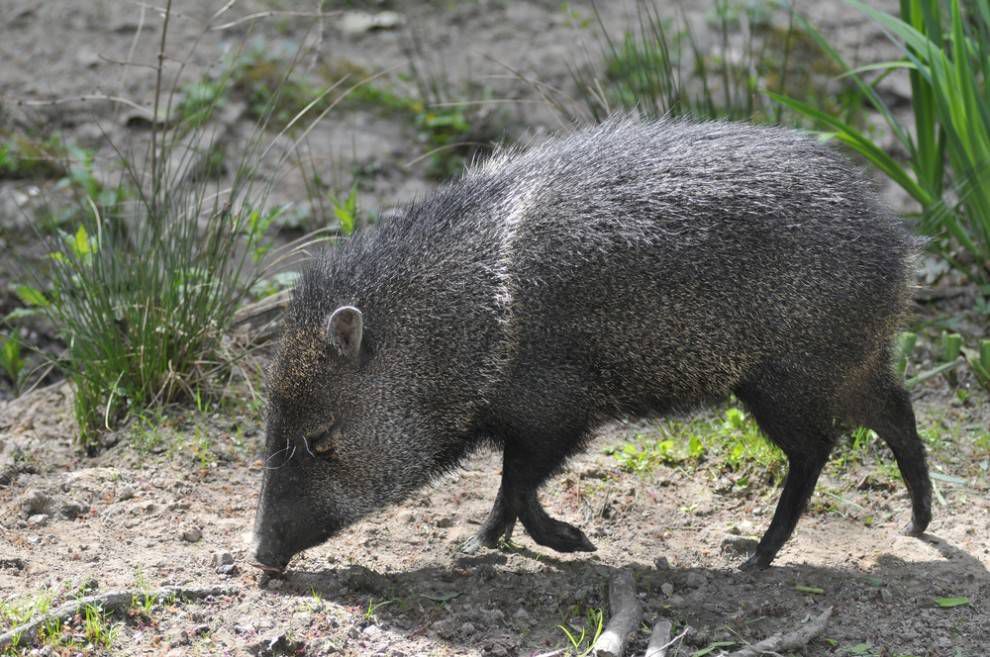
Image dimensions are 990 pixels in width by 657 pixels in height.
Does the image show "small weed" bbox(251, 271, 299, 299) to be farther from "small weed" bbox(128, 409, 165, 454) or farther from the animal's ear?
the animal's ear

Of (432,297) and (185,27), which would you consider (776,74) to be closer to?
(185,27)

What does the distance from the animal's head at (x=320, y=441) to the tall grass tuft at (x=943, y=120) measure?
2.16 metres

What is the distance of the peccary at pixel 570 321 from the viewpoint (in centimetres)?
395

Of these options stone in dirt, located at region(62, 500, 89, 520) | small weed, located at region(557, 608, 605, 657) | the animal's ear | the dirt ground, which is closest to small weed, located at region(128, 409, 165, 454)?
the dirt ground

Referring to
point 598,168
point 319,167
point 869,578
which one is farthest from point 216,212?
point 869,578

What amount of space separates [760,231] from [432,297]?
106 cm

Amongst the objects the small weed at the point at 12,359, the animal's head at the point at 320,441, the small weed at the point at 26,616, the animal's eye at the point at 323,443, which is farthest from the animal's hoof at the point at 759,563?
the small weed at the point at 12,359

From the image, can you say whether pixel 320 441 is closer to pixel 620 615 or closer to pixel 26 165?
pixel 620 615

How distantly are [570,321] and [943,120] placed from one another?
80.9 inches

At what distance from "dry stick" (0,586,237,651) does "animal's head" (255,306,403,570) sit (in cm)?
29

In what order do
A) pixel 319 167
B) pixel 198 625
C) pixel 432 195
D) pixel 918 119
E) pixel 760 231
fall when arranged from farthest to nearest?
pixel 319 167
pixel 918 119
pixel 432 195
pixel 760 231
pixel 198 625

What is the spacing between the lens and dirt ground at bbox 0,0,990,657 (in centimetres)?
366

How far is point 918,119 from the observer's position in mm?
5441

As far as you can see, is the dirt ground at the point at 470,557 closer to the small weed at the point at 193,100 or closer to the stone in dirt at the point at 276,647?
the stone in dirt at the point at 276,647
